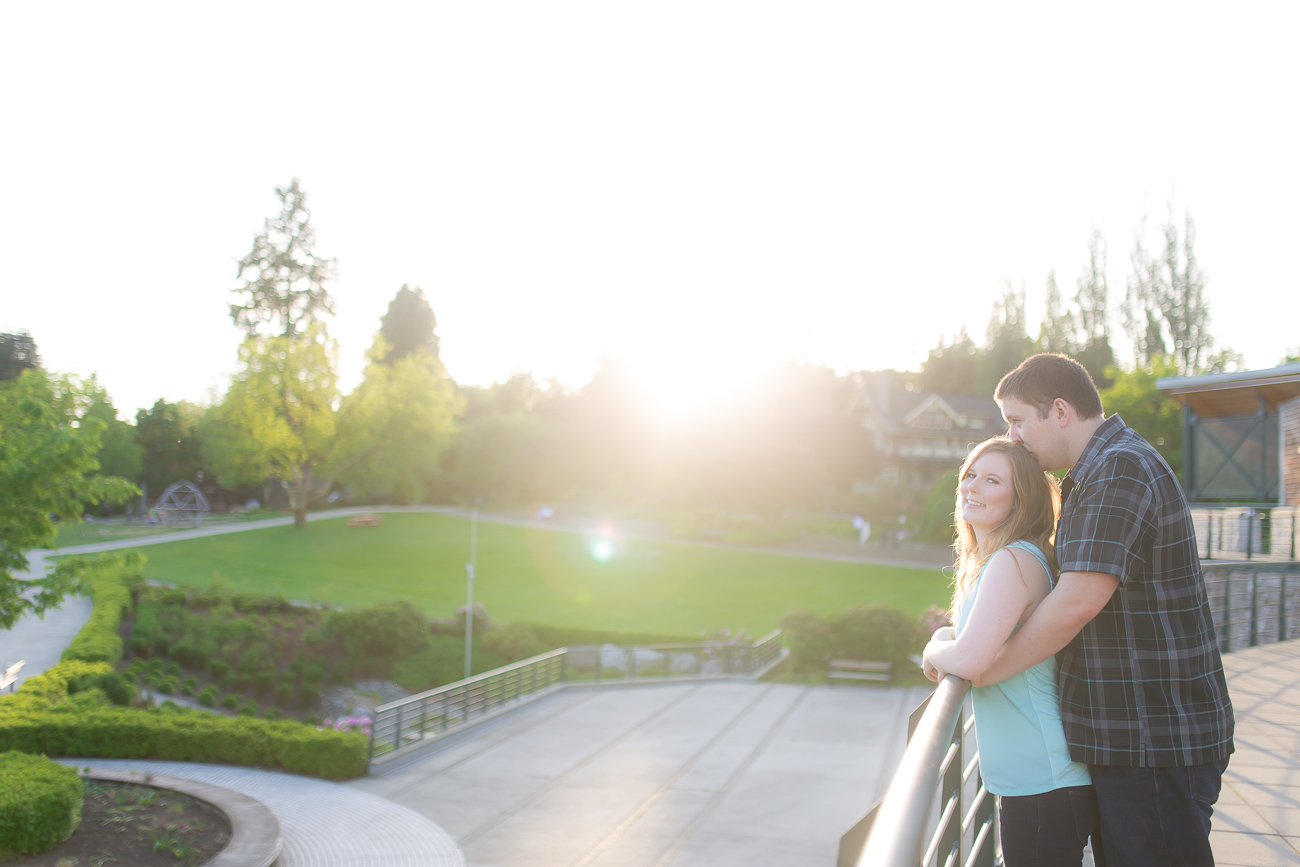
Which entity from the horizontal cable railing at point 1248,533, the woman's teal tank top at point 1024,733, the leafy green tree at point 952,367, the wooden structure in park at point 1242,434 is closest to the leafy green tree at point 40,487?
the woman's teal tank top at point 1024,733

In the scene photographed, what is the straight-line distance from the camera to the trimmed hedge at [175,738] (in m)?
13.6

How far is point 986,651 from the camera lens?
2039 millimetres

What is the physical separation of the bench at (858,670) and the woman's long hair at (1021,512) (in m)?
19.7

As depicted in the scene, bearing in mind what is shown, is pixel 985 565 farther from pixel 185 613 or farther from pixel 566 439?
pixel 566 439

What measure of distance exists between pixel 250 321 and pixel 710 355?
29.6 m

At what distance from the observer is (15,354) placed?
1346 inches

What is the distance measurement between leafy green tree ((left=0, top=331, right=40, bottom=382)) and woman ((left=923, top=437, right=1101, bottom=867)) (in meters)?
40.6

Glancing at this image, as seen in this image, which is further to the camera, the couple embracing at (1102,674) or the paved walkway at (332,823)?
the paved walkway at (332,823)

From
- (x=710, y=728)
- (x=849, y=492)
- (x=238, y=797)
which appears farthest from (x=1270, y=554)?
(x=849, y=492)

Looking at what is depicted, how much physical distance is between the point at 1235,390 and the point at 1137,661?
16523 mm

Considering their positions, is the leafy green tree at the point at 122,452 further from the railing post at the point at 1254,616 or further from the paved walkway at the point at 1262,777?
the paved walkway at the point at 1262,777

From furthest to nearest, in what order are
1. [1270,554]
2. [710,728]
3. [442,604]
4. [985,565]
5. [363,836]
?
[442,604], [710,728], [1270,554], [363,836], [985,565]

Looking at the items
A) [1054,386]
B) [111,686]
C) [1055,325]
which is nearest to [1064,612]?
[1054,386]

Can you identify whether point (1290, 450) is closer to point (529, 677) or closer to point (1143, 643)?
point (529, 677)
